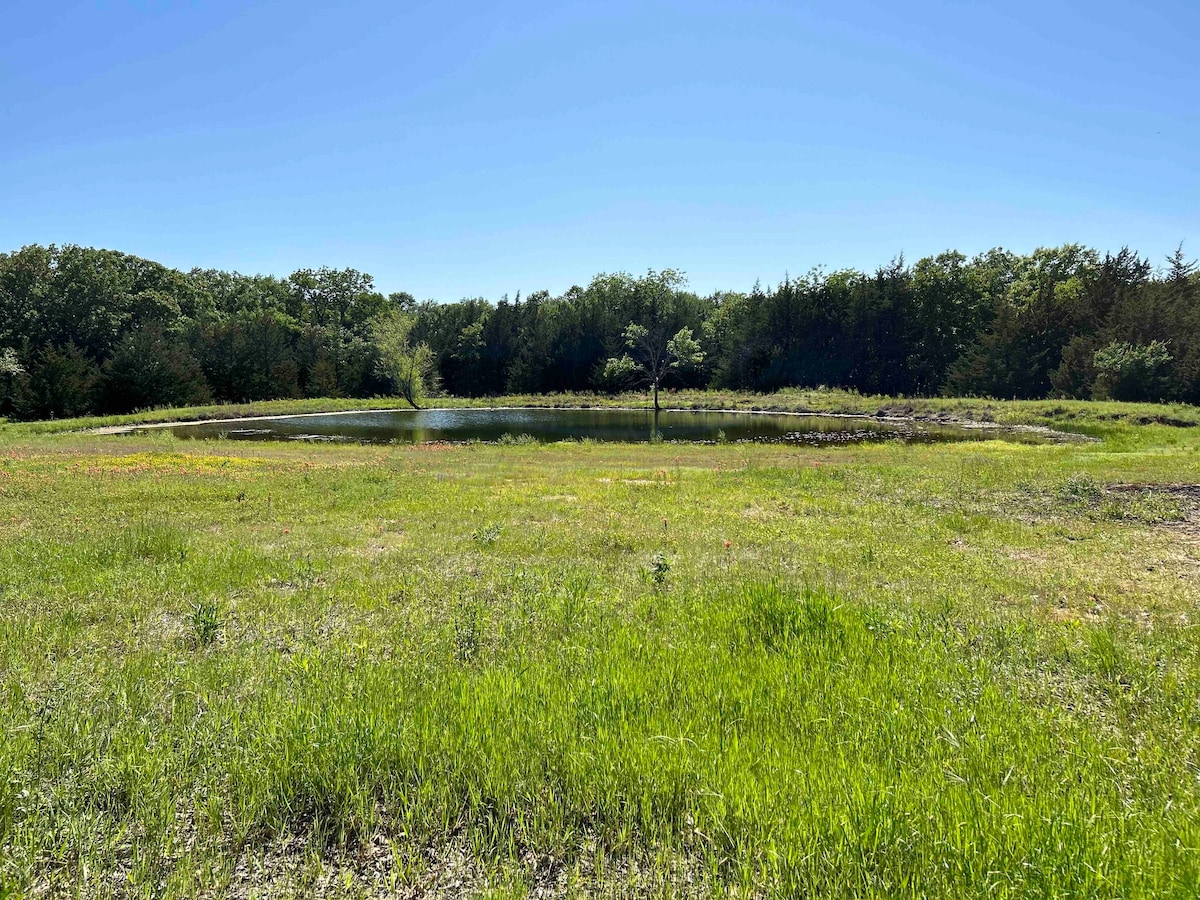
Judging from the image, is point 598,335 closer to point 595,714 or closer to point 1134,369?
point 1134,369

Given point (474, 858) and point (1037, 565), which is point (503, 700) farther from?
point (1037, 565)

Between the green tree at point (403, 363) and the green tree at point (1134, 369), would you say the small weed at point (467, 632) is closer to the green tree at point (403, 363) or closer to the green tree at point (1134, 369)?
the green tree at point (1134, 369)

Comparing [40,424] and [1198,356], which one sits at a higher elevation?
[1198,356]

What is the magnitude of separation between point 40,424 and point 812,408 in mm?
61837

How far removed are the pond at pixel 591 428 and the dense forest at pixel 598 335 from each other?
11771mm

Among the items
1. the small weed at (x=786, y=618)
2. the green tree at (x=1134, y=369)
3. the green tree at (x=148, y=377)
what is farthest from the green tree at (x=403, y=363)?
the small weed at (x=786, y=618)

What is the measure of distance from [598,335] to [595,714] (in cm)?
8762

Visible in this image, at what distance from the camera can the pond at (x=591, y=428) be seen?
1505 inches

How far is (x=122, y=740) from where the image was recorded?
146 inches

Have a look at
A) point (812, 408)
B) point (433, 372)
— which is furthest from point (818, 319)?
point (433, 372)

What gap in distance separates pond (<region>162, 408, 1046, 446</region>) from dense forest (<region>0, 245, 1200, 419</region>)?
463 inches

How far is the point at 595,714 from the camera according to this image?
156 inches

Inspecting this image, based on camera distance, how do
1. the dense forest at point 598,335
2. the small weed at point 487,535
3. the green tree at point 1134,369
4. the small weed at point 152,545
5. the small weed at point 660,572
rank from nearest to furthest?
the small weed at point 660,572
the small weed at point 152,545
the small weed at point 487,535
the green tree at point 1134,369
the dense forest at point 598,335

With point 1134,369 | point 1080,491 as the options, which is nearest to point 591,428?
point 1080,491
